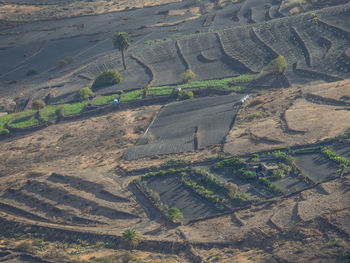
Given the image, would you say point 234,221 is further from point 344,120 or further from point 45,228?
point 344,120

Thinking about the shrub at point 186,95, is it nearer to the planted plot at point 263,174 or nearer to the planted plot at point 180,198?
the planted plot at point 263,174

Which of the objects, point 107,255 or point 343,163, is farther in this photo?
point 343,163

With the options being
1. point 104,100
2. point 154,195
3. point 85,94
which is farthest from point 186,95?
point 154,195

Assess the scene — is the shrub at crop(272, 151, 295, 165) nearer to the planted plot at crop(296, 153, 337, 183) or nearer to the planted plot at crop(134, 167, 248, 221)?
the planted plot at crop(296, 153, 337, 183)

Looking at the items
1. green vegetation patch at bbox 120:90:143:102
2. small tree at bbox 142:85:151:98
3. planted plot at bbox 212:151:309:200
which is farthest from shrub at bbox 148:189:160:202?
small tree at bbox 142:85:151:98

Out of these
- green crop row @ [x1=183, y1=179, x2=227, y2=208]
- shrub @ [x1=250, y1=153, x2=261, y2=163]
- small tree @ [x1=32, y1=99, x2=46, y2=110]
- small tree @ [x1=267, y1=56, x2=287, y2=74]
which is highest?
small tree @ [x1=267, y1=56, x2=287, y2=74]

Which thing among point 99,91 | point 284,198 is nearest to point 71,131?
point 99,91

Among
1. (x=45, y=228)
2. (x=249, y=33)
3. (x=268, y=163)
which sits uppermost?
(x=249, y=33)

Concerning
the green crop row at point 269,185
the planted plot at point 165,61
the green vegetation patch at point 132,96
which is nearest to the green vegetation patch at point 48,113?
the green vegetation patch at point 132,96
